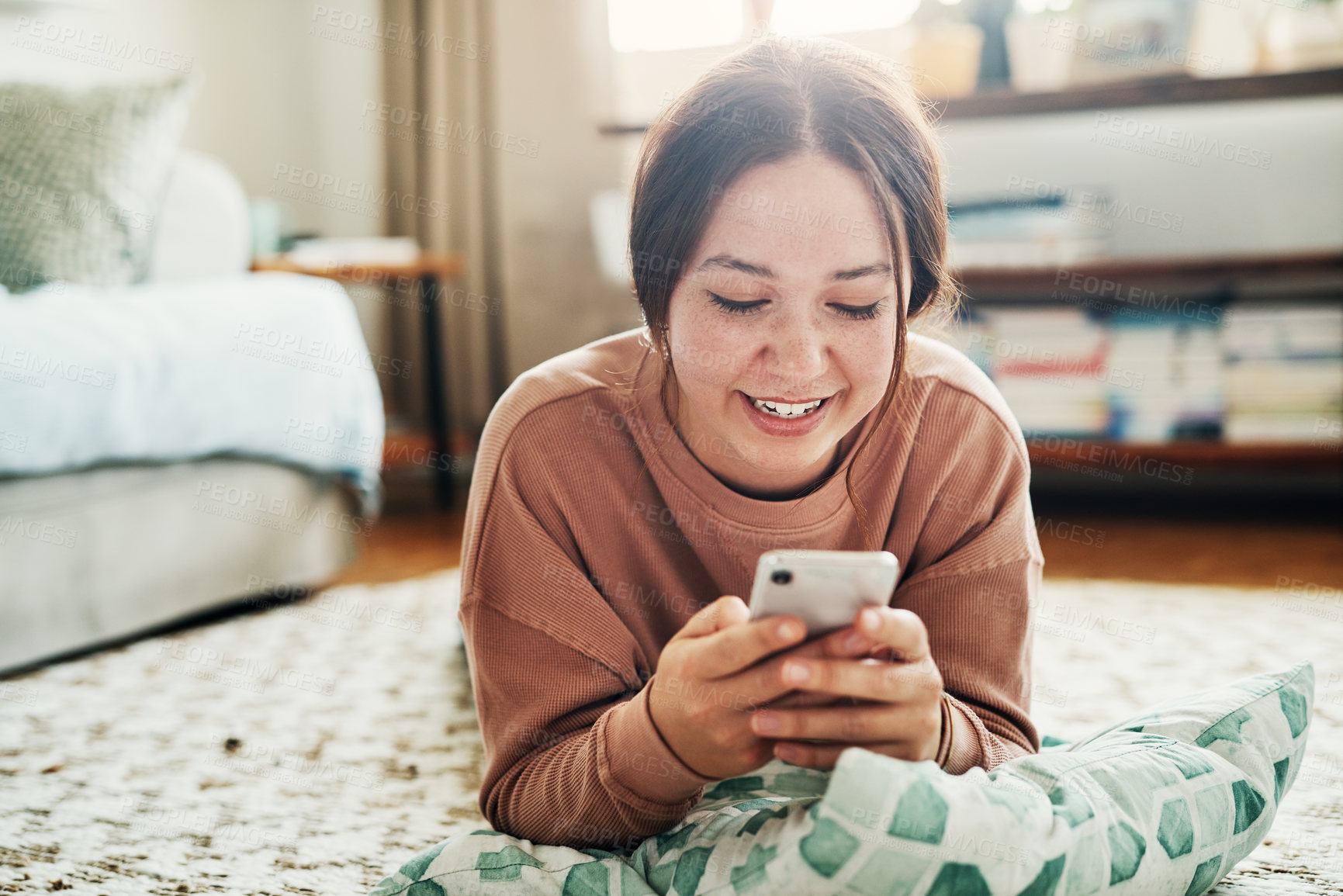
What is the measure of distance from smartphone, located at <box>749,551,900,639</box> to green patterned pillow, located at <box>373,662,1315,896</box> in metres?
0.08

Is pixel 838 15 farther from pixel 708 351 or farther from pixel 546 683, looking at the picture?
pixel 546 683

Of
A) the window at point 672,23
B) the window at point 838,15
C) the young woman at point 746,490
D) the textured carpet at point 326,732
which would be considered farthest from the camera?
the window at point 672,23

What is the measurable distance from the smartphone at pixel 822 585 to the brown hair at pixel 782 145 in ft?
0.94

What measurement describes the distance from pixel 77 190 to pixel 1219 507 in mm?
2375

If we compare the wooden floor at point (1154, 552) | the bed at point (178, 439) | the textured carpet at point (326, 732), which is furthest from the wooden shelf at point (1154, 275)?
the bed at point (178, 439)

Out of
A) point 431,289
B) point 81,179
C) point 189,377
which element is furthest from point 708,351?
point 431,289

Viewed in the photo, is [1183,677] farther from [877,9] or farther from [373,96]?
[373,96]

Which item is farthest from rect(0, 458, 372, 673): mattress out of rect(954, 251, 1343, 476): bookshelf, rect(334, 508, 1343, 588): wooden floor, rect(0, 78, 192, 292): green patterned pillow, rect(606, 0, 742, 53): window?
rect(606, 0, 742, 53): window

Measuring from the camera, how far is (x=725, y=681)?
652 mm

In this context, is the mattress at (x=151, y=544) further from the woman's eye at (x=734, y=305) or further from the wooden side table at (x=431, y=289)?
the woman's eye at (x=734, y=305)

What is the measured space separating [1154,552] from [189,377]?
5.75 feet

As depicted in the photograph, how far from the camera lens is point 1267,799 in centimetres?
82

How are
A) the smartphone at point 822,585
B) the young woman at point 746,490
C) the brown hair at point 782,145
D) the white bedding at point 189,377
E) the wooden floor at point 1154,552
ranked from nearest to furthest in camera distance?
1. the smartphone at point 822,585
2. the young woman at point 746,490
3. the brown hair at point 782,145
4. the white bedding at point 189,377
5. the wooden floor at point 1154,552

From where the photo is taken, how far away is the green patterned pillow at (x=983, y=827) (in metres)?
0.64
